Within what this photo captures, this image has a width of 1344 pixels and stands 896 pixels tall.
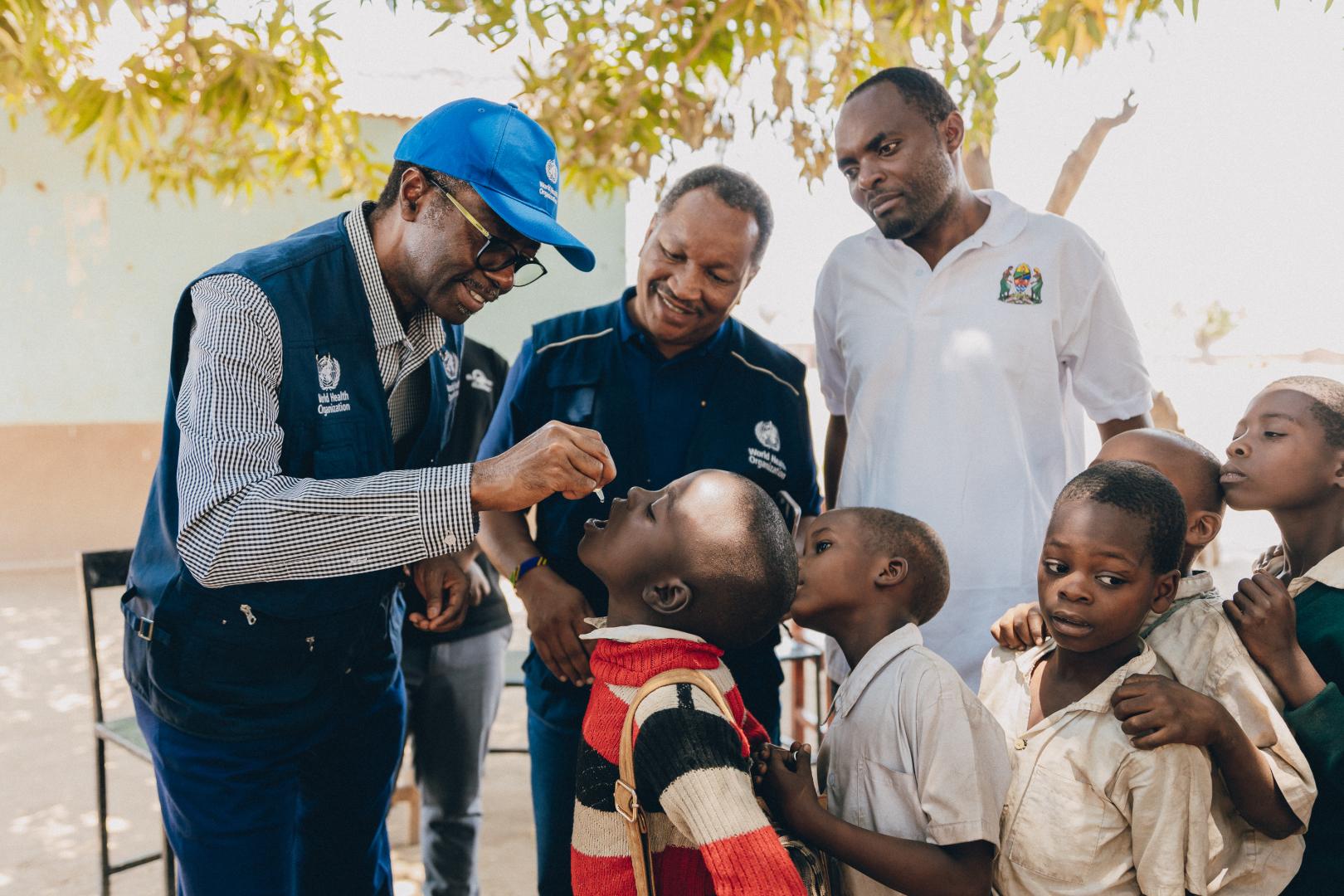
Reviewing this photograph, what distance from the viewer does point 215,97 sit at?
172 inches

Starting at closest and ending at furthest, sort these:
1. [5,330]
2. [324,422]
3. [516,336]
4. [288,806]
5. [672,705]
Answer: [672,705]
[324,422]
[288,806]
[5,330]
[516,336]

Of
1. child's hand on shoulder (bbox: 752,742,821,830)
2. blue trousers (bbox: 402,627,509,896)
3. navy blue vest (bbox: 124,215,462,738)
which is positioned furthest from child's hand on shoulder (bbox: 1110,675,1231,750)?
blue trousers (bbox: 402,627,509,896)

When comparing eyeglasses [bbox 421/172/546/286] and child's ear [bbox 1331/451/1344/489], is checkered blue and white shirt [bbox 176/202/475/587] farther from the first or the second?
child's ear [bbox 1331/451/1344/489]

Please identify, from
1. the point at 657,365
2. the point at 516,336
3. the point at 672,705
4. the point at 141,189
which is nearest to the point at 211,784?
the point at 672,705

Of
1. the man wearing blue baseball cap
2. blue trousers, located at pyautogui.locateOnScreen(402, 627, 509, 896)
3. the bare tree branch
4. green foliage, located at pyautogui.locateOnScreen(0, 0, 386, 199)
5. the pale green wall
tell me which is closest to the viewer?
the man wearing blue baseball cap

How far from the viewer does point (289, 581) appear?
1879mm

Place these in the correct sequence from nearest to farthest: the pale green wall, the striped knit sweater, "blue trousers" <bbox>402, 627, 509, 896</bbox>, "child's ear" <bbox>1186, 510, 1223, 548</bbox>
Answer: the striped knit sweater → "child's ear" <bbox>1186, 510, 1223, 548</bbox> → "blue trousers" <bbox>402, 627, 509, 896</bbox> → the pale green wall

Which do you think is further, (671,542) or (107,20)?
(107,20)

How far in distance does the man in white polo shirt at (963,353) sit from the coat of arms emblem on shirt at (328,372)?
1.26 metres

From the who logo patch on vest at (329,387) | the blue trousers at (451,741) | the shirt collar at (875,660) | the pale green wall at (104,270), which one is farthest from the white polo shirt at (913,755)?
the pale green wall at (104,270)

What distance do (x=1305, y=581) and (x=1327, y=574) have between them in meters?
0.05

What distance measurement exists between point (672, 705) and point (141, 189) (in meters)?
8.80

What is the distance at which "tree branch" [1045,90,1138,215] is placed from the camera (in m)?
4.66

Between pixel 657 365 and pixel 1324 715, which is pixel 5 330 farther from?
pixel 1324 715
